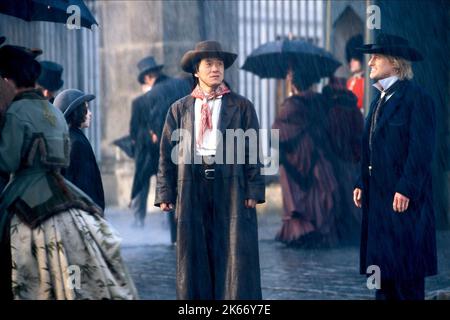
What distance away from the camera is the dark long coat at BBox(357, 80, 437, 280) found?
8.04 m

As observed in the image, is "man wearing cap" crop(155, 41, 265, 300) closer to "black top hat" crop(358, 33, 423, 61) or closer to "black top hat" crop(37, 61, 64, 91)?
"black top hat" crop(358, 33, 423, 61)

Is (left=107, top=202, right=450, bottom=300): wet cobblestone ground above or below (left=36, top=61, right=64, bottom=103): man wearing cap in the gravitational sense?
below

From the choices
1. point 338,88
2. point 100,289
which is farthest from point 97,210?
point 338,88

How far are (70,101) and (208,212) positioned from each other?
1.27 meters

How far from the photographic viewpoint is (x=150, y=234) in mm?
14703

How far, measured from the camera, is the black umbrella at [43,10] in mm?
8703

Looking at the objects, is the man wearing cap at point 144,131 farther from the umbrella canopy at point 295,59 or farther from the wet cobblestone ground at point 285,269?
the umbrella canopy at point 295,59

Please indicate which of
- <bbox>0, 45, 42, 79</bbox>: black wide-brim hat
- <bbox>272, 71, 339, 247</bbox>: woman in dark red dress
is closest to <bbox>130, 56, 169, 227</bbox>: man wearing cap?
<bbox>272, 71, 339, 247</bbox>: woman in dark red dress

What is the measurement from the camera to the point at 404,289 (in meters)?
8.15

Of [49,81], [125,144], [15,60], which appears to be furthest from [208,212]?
[125,144]

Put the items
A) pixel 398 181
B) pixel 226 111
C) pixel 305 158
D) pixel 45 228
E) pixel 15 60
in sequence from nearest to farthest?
pixel 45 228, pixel 15 60, pixel 398 181, pixel 226 111, pixel 305 158

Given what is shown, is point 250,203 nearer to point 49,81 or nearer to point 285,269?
point 49,81

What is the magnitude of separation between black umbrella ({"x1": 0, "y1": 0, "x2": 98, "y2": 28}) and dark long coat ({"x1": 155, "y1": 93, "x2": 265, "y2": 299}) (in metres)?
1.29

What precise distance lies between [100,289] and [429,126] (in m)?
2.46
